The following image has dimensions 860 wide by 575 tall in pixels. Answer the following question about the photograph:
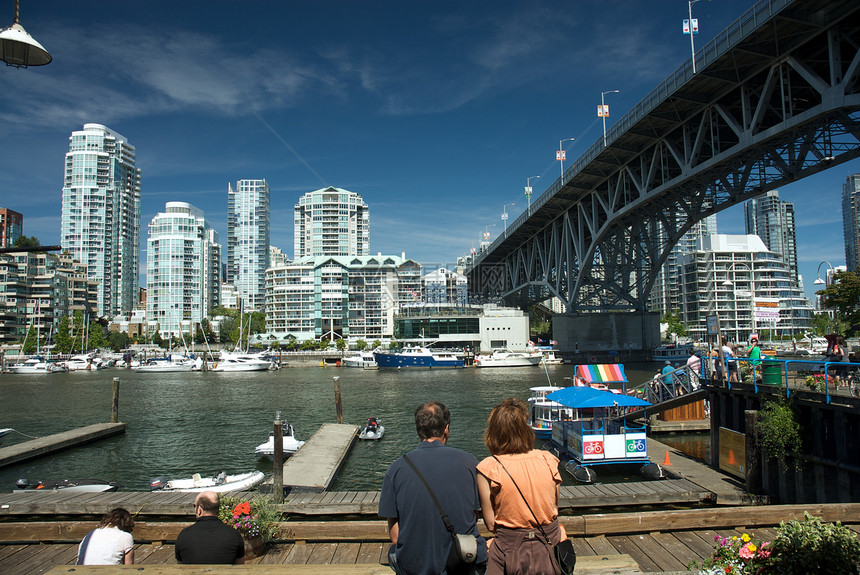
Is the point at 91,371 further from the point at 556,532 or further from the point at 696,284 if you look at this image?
the point at 696,284

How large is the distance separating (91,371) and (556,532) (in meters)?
85.0

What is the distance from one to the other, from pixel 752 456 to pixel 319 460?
1174cm

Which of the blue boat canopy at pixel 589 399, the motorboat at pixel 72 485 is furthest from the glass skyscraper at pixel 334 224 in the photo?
the blue boat canopy at pixel 589 399

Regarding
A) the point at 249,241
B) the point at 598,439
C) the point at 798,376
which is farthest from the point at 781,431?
the point at 249,241

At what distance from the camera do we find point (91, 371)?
73688 mm

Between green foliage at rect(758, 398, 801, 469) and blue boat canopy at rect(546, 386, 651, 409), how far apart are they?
15.2ft

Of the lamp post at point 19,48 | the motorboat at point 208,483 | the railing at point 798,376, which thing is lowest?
the motorboat at point 208,483

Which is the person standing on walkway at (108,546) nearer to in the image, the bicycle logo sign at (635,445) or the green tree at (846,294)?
the bicycle logo sign at (635,445)

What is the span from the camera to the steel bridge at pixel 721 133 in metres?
27.3

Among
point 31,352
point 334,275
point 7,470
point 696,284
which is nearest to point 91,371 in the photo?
point 31,352

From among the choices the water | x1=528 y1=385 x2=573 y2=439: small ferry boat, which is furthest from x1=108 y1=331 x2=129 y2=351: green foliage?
x1=528 y1=385 x2=573 y2=439: small ferry boat

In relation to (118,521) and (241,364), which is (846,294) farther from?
(241,364)

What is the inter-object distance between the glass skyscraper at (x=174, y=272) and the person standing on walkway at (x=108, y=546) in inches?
5231

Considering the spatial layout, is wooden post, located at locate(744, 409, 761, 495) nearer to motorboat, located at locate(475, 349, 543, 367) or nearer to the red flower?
the red flower
